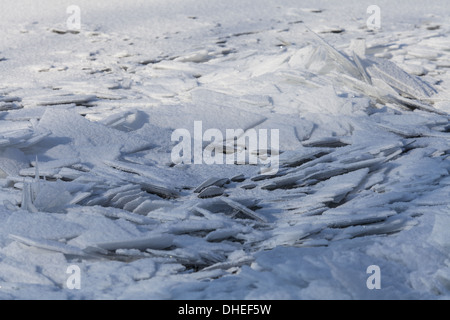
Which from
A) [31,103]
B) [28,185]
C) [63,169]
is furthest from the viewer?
[31,103]

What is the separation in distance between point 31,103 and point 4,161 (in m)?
1.07

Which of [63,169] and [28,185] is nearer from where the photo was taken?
[28,185]

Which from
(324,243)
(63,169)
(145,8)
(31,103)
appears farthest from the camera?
(145,8)

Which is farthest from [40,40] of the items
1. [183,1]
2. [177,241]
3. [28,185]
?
[177,241]

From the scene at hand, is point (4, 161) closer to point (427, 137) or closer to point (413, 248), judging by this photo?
point (413, 248)

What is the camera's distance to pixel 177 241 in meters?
1.90

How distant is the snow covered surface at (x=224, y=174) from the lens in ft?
5.54

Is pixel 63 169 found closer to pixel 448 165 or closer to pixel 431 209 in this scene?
pixel 431 209

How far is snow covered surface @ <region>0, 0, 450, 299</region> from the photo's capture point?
1688 mm

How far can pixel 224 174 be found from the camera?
2.57m

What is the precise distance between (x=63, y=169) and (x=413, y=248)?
1.42m
